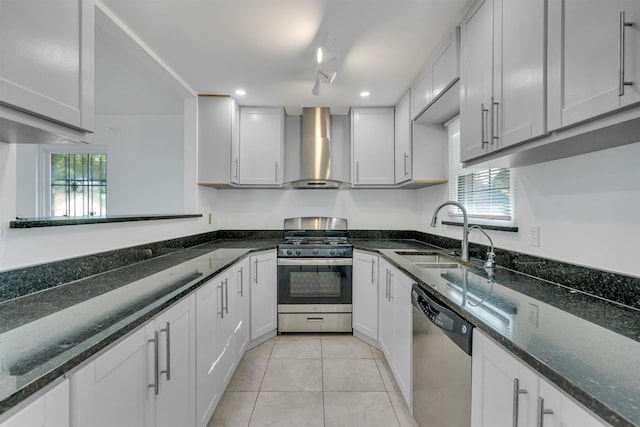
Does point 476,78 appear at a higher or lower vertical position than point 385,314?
higher

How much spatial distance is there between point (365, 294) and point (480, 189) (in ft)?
4.60

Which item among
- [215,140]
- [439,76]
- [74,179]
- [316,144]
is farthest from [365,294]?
[74,179]

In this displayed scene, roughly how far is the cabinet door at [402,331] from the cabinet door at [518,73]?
3.30 ft

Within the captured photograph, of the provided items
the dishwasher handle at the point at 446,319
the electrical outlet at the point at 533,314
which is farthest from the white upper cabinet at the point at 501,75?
the dishwasher handle at the point at 446,319

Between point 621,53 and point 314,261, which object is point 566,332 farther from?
point 314,261

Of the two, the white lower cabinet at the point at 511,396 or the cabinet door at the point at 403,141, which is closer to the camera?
the white lower cabinet at the point at 511,396

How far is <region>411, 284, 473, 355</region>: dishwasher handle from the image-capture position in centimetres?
107

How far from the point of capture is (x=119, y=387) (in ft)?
2.95

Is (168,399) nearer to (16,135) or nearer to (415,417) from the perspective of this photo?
(16,135)

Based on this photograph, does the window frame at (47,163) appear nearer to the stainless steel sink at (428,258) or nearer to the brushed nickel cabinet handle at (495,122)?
the stainless steel sink at (428,258)

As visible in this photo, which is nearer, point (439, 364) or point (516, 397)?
point (516, 397)

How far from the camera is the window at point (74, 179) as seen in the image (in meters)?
3.75

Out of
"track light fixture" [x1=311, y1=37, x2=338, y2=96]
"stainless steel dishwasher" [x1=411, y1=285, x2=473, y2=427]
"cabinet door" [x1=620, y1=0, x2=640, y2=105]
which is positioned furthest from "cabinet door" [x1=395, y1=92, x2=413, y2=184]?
"cabinet door" [x1=620, y1=0, x2=640, y2=105]

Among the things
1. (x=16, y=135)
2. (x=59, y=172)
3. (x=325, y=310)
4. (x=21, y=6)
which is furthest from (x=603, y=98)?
(x=59, y=172)
